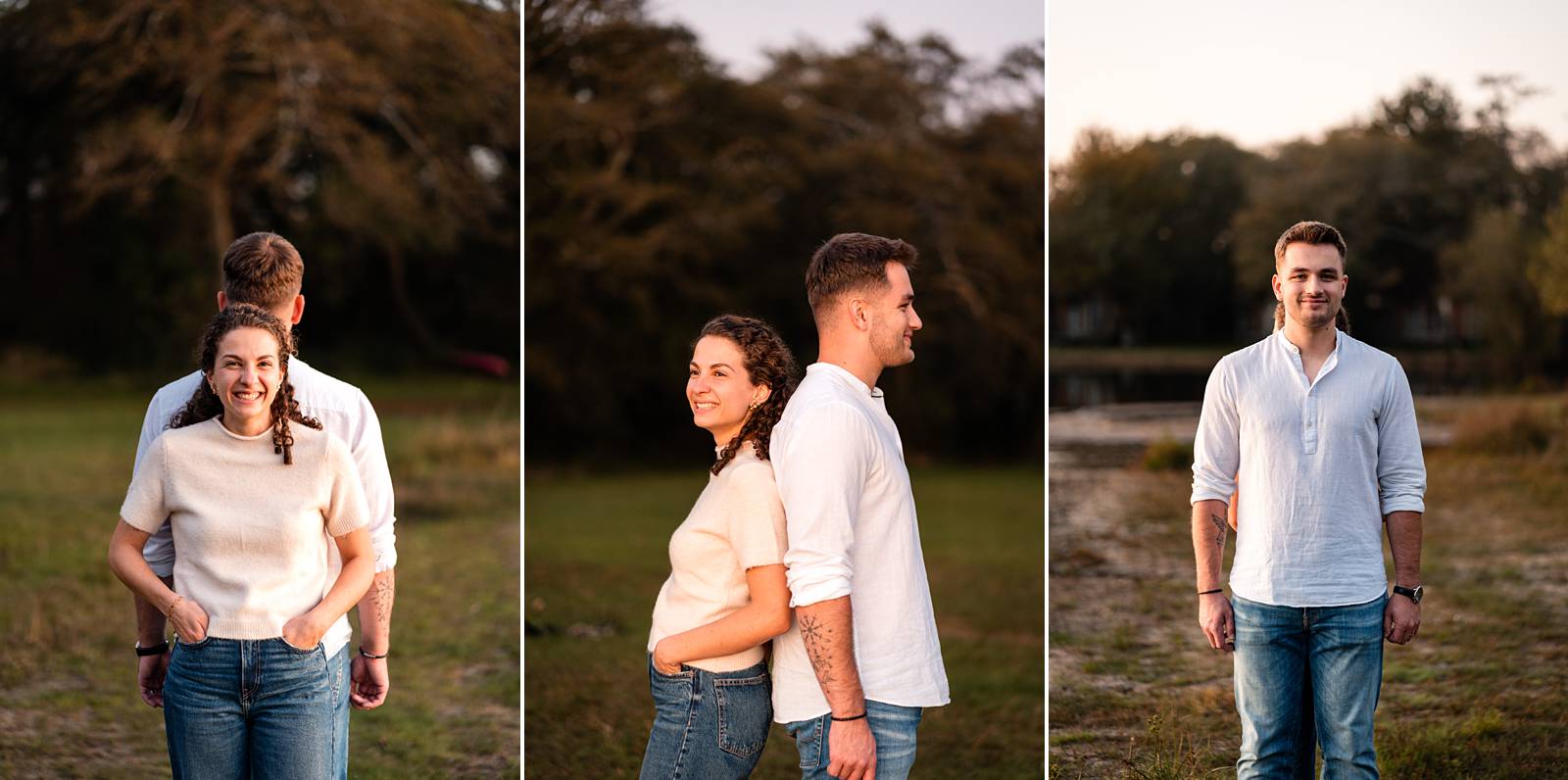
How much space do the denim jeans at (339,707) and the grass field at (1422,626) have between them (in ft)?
6.53

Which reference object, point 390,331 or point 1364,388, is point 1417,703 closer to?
point 1364,388

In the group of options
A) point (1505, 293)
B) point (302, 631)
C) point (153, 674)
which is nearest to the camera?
point (302, 631)

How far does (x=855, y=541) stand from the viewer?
214 centimetres

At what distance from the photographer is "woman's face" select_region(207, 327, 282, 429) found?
2217 millimetres

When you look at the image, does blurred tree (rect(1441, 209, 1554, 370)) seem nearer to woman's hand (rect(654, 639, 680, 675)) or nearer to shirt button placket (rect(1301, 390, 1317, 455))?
shirt button placket (rect(1301, 390, 1317, 455))

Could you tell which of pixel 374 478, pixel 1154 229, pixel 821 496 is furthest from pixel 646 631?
pixel 821 496

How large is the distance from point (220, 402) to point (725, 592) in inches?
32.7

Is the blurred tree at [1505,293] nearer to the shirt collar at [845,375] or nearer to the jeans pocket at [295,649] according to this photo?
the shirt collar at [845,375]

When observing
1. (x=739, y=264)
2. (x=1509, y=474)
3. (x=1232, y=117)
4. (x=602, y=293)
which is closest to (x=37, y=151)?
(x=602, y=293)

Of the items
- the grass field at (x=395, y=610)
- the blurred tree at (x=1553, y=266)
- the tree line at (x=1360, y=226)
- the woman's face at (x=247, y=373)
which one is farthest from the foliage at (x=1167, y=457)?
the woman's face at (x=247, y=373)

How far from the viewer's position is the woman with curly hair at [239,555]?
7.34 ft

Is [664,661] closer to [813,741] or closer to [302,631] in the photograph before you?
[813,741]

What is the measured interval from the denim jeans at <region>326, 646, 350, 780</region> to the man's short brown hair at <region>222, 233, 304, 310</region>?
586mm

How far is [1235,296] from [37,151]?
478 inches
